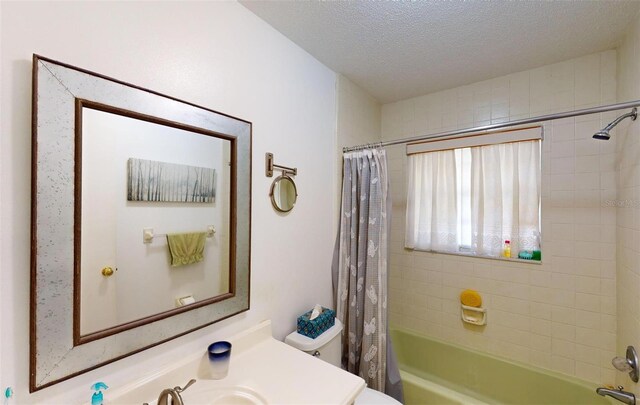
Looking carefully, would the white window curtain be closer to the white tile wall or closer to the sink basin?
the white tile wall

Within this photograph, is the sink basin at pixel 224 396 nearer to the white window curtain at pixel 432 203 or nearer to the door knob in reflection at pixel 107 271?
the door knob in reflection at pixel 107 271

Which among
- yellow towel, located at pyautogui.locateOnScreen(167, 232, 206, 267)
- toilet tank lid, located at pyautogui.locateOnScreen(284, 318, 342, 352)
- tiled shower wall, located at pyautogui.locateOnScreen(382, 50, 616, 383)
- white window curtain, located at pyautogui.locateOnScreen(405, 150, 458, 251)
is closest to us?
yellow towel, located at pyautogui.locateOnScreen(167, 232, 206, 267)

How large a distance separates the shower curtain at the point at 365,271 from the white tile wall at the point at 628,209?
48.5 inches

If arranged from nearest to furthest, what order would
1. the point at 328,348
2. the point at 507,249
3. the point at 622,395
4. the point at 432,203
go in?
1. the point at 622,395
2. the point at 328,348
3. the point at 507,249
4. the point at 432,203

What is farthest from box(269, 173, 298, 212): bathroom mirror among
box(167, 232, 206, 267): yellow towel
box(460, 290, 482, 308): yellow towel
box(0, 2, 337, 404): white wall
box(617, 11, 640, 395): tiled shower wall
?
box(617, 11, 640, 395): tiled shower wall

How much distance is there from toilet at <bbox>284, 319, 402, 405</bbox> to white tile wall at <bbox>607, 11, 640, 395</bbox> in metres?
1.27

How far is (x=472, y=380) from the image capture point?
201 centimetres

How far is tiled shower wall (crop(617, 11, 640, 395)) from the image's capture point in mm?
1312

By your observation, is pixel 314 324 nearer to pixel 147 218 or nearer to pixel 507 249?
pixel 147 218

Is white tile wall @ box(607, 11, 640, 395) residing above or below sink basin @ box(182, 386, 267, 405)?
above

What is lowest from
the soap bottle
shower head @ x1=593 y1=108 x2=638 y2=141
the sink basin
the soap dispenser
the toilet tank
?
the toilet tank

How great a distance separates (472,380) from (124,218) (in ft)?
8.33

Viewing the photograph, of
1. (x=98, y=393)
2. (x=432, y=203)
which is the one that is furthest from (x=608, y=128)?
(x=98, y=393)

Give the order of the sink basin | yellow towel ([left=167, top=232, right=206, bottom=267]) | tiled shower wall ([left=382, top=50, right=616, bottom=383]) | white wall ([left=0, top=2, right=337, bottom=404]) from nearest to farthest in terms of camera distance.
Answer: white wall ([left=0, top=2, right=337, bottom=404]), the sink basin, yellow towel ([left=167, top=232, right=206, bottom=267]), tiled shower wall ([left=382, top=50, right=616, bottom=383])
